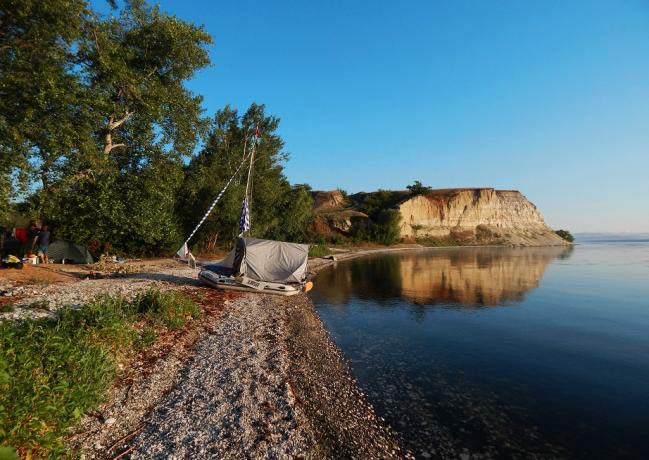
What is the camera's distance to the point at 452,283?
3130 centimetres

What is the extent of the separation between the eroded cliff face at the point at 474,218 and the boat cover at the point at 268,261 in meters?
75.4

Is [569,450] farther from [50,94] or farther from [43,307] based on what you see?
[50,94]

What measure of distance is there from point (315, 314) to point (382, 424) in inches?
424

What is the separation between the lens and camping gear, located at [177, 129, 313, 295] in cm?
1938

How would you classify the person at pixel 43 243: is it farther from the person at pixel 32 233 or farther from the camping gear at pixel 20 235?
the camping gear at pixel 20 235

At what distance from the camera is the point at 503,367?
12.0 m

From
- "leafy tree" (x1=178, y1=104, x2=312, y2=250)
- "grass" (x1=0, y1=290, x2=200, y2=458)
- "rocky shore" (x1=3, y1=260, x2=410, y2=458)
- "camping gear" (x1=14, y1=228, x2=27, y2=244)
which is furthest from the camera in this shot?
"leafy tree" (x1=178, y1=104, x2=312, y2=250)

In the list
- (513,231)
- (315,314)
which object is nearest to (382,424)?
(315,314)

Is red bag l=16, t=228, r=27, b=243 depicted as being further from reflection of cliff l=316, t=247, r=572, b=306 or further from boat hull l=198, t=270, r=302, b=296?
reflection of cliff l=316, t=247, r=572, b=306

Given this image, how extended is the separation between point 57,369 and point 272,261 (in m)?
13.8

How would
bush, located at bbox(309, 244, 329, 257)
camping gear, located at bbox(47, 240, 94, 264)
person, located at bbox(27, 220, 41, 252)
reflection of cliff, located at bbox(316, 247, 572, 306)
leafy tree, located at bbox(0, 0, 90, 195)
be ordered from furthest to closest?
bush, located at bbox(309, 244, 329, 257) → reflection of cliff, located at bbox(316, 247, 572, 306) → camping gear, located at bbox(47, 240, 94, 264) → person, located at bbox(27, 220, 41, 252) → leafy tree, located at bbox(0, 0, 90, 195)

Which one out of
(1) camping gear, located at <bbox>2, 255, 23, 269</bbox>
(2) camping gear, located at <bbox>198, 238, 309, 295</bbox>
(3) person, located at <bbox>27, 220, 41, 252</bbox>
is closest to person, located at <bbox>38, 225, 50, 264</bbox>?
(3) person, located at <bbox>27, 220, 41, 252</bbox>

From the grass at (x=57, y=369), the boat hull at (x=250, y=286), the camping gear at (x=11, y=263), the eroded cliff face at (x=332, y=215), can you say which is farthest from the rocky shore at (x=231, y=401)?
the eroded cliff face at (x=332, y=215)

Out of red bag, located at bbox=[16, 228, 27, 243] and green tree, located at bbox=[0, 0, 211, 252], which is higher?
green tree, located at bbox=[0, 0, 211, 252]
